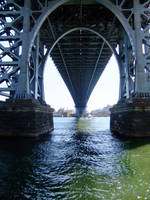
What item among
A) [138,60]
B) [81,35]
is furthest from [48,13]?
[81,35]

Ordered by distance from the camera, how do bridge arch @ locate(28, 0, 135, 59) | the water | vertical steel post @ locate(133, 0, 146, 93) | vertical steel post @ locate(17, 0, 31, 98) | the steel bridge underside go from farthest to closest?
the steel bridge underside → bridge arch @ locate(28, 0, 135, 59) → vertical steel post @ locate(133, 0, 146, 93) → vertical steel post @ locate(17, 0, 31, 98) → the water

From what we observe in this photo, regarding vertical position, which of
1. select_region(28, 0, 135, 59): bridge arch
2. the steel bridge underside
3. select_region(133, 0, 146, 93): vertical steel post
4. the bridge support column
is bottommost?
the bridge support column

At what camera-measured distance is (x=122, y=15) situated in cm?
2225

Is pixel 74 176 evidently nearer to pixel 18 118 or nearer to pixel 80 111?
pixel 18 118

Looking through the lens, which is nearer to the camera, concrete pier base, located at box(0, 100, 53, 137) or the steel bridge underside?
concrete pier base, located at box(0, 100, 53, 137)

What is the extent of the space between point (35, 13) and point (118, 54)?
37.5 ft

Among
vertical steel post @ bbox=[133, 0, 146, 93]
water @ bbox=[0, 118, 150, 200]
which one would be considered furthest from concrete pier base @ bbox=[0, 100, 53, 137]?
vertical steel post @ bbox=[133, 0, 146, 93]

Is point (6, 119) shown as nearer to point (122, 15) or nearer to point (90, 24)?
point (122, 15)

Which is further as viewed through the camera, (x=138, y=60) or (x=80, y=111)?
(x=80, y=111)

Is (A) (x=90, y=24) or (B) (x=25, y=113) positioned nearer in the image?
(B) (x=25, y=113)

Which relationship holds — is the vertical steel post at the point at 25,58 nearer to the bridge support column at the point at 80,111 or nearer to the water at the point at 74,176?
the water at the point at 74,176

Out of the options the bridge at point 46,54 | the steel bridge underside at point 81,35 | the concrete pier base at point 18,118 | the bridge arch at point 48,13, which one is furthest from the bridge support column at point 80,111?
the concrete pier base at point 18,118

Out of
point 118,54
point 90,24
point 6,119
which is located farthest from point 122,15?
point 6,119

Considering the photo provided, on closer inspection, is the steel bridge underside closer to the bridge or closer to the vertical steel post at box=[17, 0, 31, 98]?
the bridge
